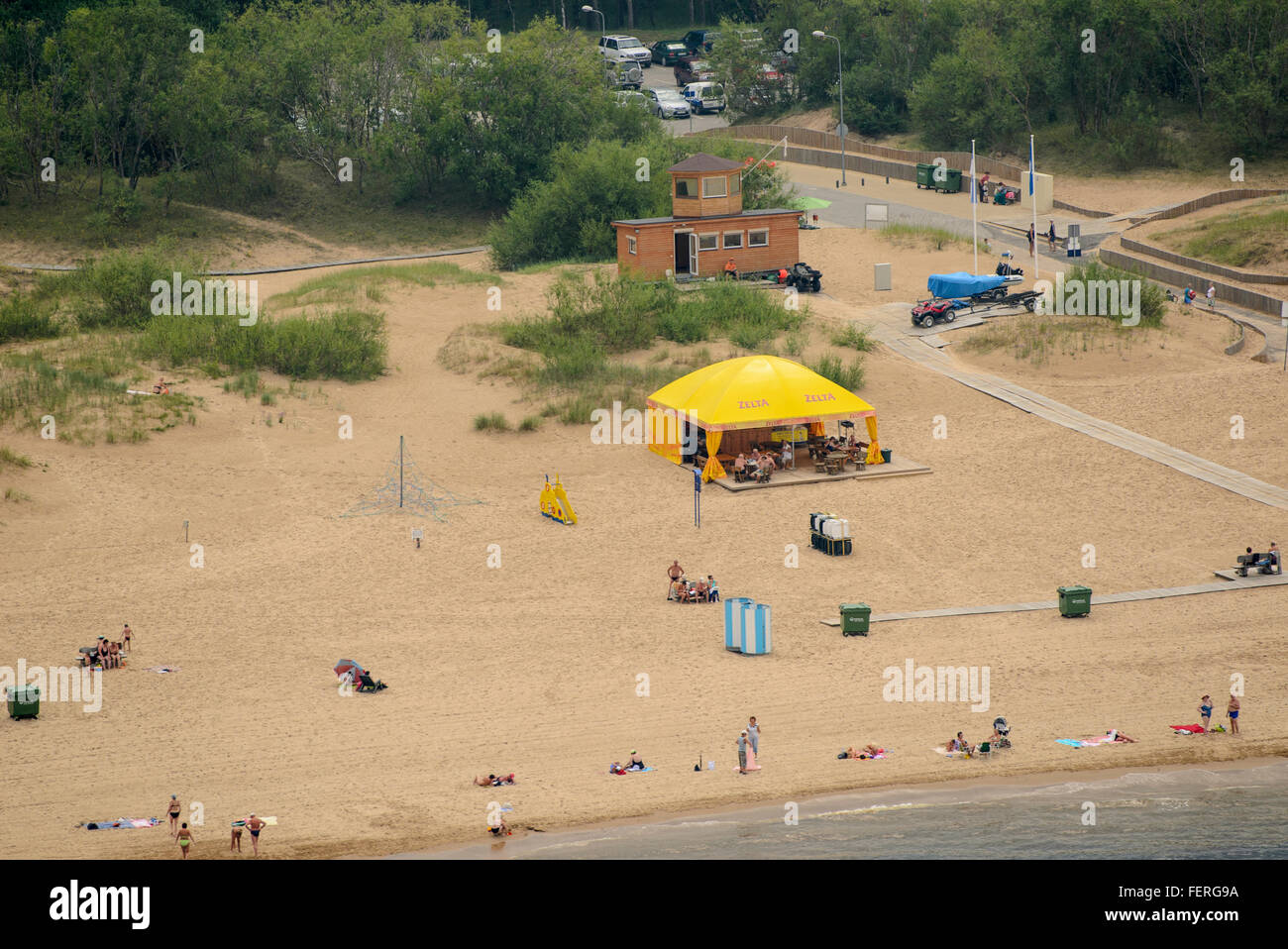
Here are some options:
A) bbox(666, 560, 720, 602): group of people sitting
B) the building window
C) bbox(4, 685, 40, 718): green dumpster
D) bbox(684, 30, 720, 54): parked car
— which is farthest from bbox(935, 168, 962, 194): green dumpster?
bbox(4, 685, 40, 718): green dumpster

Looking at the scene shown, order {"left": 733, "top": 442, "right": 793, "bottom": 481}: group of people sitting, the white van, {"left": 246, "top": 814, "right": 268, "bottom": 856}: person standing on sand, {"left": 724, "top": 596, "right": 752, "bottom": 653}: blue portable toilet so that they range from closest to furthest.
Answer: {"left": 246, "top": 814, "right": 268, "bottom": 856}: person standing on sand
{"left": 724, "top": 596, "right": 752, "bottom": 653}: blue portable toilet
{"left": 733, "top": 442, "right": 793, "bottom": 481}: group of people sitting
the white van

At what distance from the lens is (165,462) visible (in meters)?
39.1

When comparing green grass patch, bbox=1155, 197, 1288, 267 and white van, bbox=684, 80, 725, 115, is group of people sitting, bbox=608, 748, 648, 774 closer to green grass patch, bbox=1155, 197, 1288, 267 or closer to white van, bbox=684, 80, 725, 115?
green grass patch, bbox=1155, 197, 1288, 267

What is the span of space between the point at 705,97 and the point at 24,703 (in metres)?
70.7

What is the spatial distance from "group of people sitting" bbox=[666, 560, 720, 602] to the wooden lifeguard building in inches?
905

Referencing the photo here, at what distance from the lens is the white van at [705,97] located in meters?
91.1

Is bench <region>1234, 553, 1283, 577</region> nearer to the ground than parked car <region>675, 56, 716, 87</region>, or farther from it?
nearer to the ground

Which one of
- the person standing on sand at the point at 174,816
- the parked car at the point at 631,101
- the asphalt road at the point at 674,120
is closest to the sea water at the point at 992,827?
the person standing on sand at the point at 174,816

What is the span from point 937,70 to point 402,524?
50.0 metres

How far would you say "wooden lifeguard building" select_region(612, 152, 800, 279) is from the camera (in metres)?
53.7

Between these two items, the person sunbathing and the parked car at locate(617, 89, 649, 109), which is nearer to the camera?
the person sunbathing

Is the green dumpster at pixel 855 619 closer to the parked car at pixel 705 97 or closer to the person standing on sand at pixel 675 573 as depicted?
the person standing on sand at pixel 675 573
